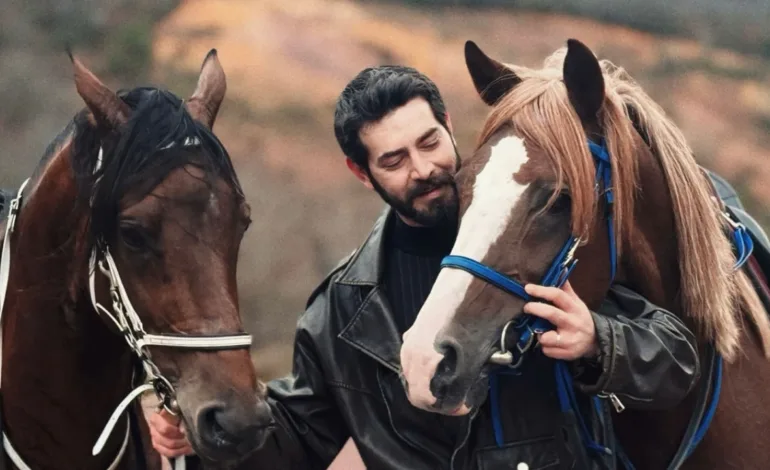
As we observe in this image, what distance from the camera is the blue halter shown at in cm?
108

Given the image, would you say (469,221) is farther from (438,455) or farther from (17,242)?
(17,242)

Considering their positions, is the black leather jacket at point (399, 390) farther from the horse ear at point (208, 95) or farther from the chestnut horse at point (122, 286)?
the horse ear at point (208, 95)

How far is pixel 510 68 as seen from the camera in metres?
1.35

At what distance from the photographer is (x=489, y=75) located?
1355mm

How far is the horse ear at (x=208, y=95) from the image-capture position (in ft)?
4.38

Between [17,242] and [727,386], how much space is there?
4.09 ft

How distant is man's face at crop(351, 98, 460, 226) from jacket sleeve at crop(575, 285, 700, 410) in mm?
374

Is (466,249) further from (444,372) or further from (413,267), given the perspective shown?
(413,267)

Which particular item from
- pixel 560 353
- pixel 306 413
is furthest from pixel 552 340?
pixel 306 413

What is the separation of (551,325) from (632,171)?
28 cm

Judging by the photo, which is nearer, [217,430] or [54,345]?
[217,430]

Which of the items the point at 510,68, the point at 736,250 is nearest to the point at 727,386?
the point at 736,250

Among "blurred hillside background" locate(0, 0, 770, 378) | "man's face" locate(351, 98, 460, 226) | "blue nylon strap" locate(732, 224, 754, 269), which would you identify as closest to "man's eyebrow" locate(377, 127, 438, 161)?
"man's face" locate(351, 98, 460, 226)

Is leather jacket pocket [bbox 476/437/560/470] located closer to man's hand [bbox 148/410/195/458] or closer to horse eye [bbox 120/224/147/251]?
man's hand [bbox 148/410/195/458]
